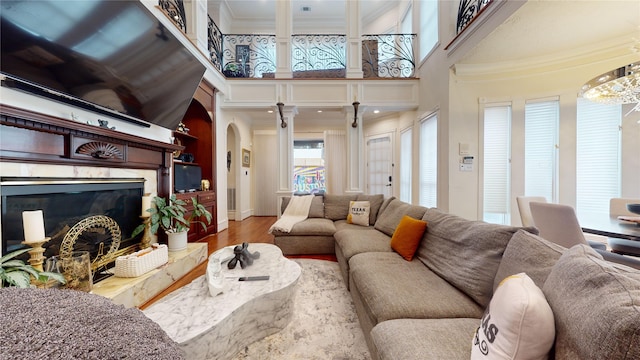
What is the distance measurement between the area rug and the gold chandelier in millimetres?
2797

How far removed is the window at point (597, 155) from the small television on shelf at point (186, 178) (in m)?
5.51

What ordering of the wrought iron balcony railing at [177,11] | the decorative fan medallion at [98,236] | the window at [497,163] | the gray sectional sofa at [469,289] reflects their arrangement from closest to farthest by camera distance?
the gray sectional sofa at [469,289] → the decorative fan medallion at [98,236] → the wrought iron balcony railing at [177,11] → the window at [497,163]

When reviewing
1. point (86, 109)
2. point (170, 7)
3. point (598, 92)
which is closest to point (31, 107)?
point (86, 109)

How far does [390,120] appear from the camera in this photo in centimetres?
548

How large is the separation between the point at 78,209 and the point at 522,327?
2937mm

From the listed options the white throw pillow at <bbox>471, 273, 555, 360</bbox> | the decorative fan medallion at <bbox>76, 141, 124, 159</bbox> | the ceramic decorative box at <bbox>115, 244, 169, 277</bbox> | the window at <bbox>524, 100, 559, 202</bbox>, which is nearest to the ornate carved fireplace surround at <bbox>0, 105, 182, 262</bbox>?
the decorative fan medallion at <bbox>76, 141, 124, 159</bbox>

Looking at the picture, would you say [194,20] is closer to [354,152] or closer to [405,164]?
[354,152]

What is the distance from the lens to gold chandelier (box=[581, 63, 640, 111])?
1.72 metres

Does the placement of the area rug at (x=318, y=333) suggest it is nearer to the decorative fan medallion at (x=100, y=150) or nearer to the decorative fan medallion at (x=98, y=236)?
the decorative fan medallion at (x=98, y=236)

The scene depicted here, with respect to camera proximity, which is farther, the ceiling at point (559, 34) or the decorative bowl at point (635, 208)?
the ceiling at point (559, 34)

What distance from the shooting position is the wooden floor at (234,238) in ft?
7.52

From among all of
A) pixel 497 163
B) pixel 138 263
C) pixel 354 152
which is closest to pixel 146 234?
pixel 138 263

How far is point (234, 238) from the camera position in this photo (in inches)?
153

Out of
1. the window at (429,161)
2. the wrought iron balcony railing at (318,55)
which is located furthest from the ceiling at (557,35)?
the wrought iron balcony railing at (318,55)
